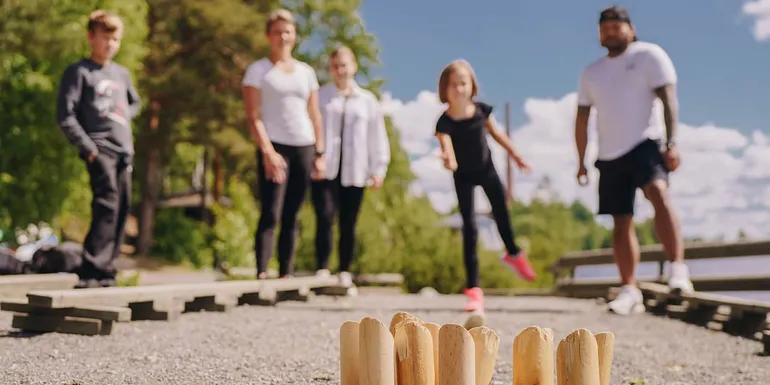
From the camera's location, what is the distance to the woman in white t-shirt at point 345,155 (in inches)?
327

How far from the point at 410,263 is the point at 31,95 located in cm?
1129

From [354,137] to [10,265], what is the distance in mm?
3987

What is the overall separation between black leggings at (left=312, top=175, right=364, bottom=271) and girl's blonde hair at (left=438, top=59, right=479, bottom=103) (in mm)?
1828

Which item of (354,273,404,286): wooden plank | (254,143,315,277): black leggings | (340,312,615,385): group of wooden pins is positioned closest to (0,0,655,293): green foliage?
(354,273,404,286): wooden plank

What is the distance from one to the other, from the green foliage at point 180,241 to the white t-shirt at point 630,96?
2578 cm

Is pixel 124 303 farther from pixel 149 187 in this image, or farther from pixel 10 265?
pixel 149 187

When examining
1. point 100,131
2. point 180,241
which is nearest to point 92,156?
point 100,131

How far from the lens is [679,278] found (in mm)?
7055

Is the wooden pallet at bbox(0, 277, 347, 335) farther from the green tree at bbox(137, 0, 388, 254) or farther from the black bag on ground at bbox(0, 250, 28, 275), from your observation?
the green tree at bbox(137, 0, 388, 254)

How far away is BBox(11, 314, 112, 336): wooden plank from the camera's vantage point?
505 cm

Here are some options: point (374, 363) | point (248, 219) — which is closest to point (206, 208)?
point (248, 219)

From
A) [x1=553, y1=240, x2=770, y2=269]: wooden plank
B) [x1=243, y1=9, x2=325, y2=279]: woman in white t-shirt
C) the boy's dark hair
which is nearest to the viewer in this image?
the boy's dark hair

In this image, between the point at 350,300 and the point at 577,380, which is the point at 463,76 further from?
the point at 577,380

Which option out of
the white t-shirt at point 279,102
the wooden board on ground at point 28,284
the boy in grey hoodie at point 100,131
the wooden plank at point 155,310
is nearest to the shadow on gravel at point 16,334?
the wooden plank at point 155,310
